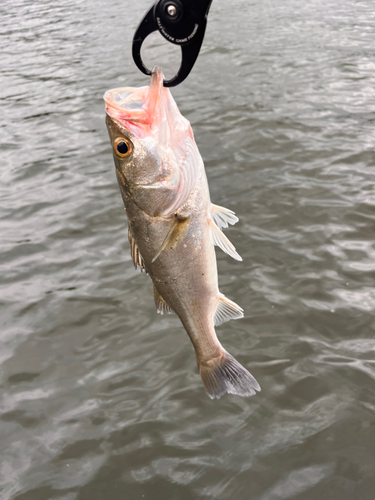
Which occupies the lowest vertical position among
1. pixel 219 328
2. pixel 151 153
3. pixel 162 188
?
pixel 219 328

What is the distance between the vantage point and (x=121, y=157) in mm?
2359

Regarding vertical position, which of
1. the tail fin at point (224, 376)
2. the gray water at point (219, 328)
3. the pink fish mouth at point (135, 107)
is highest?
the pink fish mouth at point (135, 107)

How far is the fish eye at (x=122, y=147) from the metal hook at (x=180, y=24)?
1.24 feet

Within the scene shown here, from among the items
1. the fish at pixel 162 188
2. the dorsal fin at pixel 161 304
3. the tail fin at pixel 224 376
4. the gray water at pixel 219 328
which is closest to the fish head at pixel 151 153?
the fish at pixel 162 188

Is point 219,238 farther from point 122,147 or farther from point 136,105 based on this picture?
point 136,105

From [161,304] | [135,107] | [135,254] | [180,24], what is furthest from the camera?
[161,304]

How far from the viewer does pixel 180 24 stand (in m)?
2.05

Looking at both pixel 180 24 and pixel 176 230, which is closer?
pixel 180 24

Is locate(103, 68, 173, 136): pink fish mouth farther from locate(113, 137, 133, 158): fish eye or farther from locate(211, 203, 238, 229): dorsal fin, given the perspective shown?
locate(211, 203, 238, 229): dorsal fin

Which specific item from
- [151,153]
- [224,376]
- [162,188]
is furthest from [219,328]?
[151,153]

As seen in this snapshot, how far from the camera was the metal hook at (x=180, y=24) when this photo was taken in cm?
203

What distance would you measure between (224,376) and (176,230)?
1020mm

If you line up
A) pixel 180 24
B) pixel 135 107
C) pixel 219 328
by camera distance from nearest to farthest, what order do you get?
1. pixel 180 24
2. pixel 135 107
3. pixel 219 328

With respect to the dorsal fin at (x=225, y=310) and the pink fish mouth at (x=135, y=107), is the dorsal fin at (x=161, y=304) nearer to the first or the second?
the dorsal fin at (x=225, y=310)
